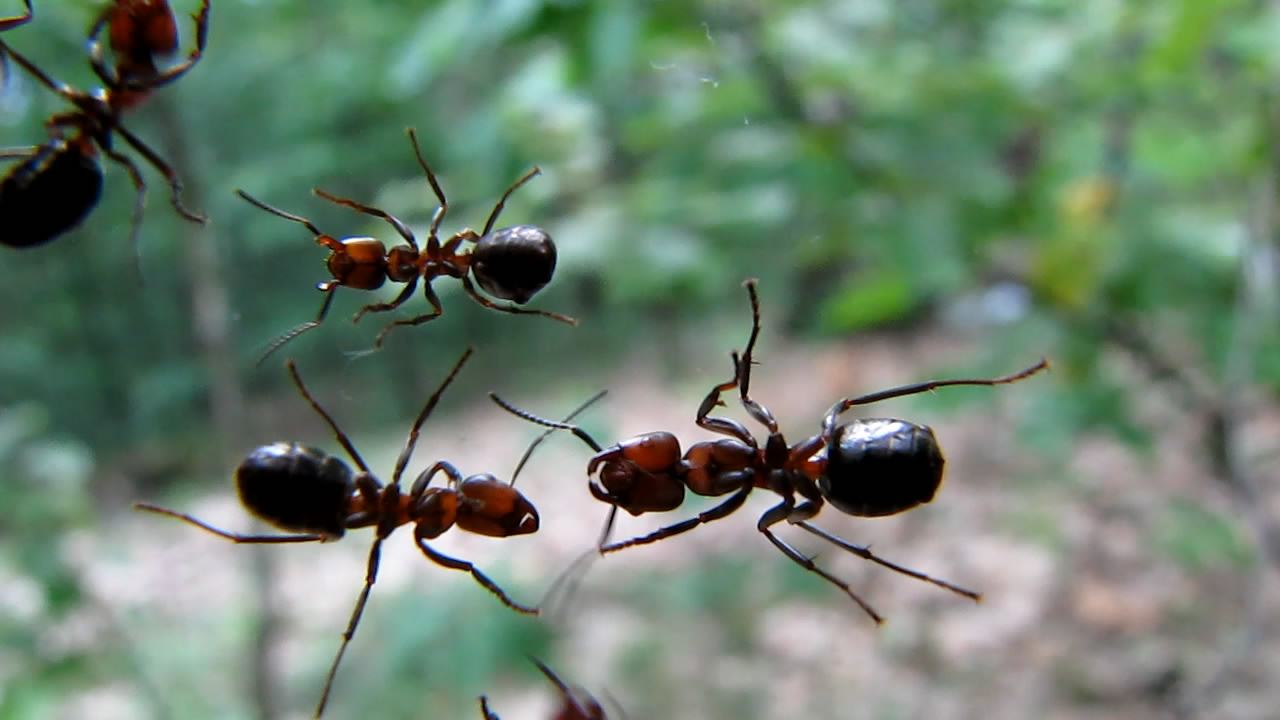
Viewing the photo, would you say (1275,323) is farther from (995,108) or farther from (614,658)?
(614,658)

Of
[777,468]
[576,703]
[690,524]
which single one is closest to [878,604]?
[777,468]

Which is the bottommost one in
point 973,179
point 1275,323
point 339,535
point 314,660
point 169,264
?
point 314,660

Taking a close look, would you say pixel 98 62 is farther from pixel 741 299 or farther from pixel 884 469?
pixel 741 299

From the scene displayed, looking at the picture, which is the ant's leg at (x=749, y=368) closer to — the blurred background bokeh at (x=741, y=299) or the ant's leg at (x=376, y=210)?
the blurred background bokeh at (x=741, y=299)

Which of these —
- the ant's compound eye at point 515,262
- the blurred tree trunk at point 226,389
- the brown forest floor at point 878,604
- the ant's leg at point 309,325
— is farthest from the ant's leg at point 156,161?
the brown forest floor at point 878,604

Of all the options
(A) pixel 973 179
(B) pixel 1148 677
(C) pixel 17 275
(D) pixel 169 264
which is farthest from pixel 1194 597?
(C) pixel 17 275

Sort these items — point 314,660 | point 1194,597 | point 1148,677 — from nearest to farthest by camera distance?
point 1148,677, point 1194,597, point 314,660

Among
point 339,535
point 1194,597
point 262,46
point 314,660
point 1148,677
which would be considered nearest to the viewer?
point 339,535

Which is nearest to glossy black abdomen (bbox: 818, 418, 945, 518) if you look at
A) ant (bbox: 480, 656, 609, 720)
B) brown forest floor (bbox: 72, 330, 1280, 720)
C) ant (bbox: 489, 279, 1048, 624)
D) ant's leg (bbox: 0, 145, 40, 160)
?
ant (bbox: 489, 279, 1048, 624)
